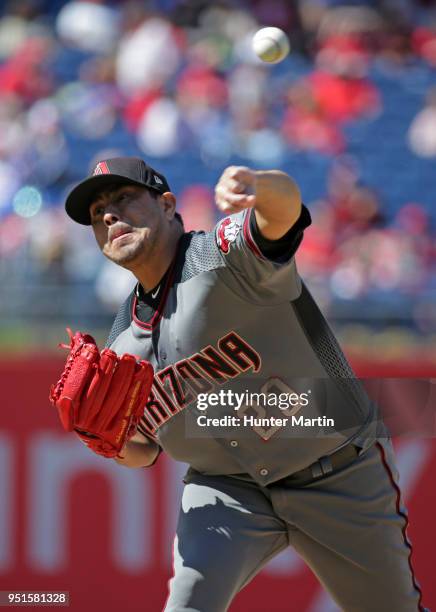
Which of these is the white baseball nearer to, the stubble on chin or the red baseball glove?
the stubble on chin

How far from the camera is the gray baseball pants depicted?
10.0ft

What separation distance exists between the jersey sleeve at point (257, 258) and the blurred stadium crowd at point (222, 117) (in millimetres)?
3757

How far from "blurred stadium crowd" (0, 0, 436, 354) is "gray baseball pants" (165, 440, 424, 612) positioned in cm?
356

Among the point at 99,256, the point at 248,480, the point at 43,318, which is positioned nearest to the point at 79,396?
the point at 248,480

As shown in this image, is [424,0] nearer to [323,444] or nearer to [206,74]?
[206,74]

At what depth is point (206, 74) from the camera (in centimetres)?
859

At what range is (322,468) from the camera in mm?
3115

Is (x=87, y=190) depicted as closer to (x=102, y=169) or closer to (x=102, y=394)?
(x=102, y=169)

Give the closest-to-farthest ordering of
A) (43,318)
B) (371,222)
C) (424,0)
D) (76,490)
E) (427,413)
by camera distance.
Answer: (427,413) < (76,490) < (43,318) < (371,222) < (424,0)

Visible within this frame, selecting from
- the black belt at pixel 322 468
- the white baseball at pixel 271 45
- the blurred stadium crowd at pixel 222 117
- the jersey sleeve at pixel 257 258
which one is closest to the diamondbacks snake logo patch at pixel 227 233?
the jersey sleeve at pixel 257 258

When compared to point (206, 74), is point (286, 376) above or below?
below

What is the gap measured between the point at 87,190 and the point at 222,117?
17.4 feet

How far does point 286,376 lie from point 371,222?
468cm

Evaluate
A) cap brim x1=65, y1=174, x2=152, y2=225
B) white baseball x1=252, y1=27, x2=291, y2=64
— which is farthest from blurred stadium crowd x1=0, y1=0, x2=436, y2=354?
cap brim x1=65, y1=174, x2=152, y2=225
